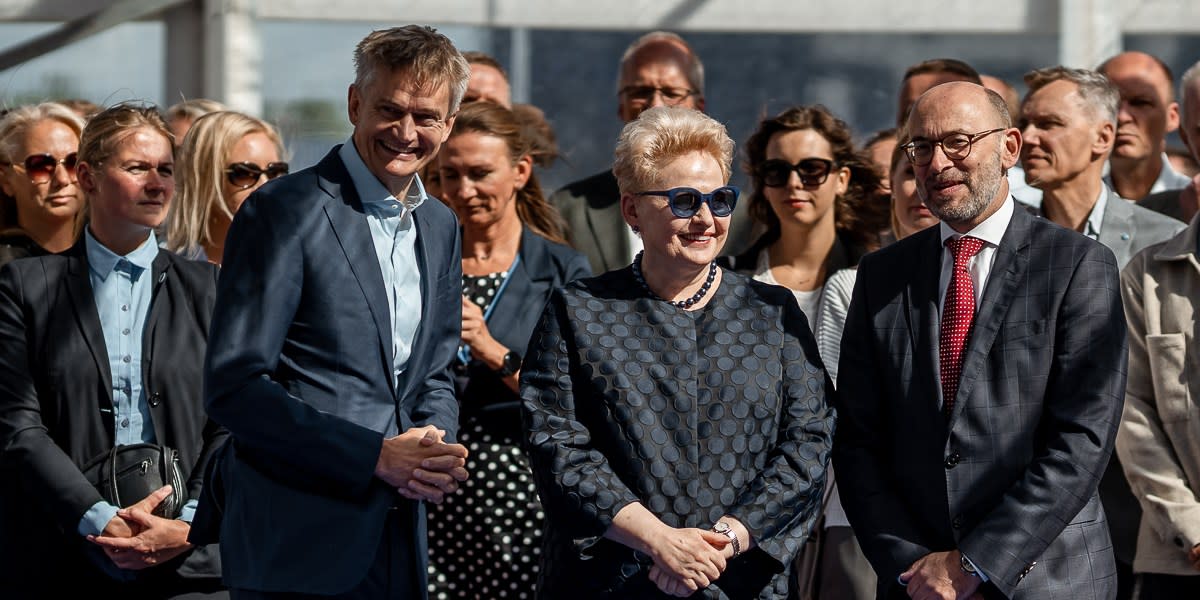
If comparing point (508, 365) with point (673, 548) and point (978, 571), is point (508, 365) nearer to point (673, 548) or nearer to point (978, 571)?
point (673, 548)

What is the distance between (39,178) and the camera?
509 centimetres

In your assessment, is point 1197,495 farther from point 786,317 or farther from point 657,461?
point 657,461

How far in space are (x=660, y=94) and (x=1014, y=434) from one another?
2739mm

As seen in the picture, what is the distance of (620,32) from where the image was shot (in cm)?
919

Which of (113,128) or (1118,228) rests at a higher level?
(113,128)

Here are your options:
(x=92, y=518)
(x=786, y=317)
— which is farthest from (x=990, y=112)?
(x=92, y=518)

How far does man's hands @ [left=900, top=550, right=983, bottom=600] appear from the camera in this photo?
347 centimetres

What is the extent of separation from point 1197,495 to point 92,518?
115 inches

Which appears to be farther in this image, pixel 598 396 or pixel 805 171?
pixel 805 171

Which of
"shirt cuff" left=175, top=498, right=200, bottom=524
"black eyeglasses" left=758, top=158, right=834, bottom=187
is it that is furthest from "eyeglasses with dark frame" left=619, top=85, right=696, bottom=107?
"shirt cuff" left=175, top=498, right=200, bottom=524

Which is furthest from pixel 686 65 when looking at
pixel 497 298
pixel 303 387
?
pixel 303 387

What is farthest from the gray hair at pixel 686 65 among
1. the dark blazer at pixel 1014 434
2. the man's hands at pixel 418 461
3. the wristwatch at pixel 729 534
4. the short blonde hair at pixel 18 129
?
the man's hands at pixel 418 461

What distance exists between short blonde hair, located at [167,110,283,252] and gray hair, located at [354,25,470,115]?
178 centimetres

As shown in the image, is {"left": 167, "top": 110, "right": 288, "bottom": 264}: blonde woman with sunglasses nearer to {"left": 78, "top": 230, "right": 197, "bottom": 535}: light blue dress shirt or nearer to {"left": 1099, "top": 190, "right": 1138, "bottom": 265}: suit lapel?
{"left": 78, "top": 230, "right": 197, "bottom": 535}: light blue dress shirt
